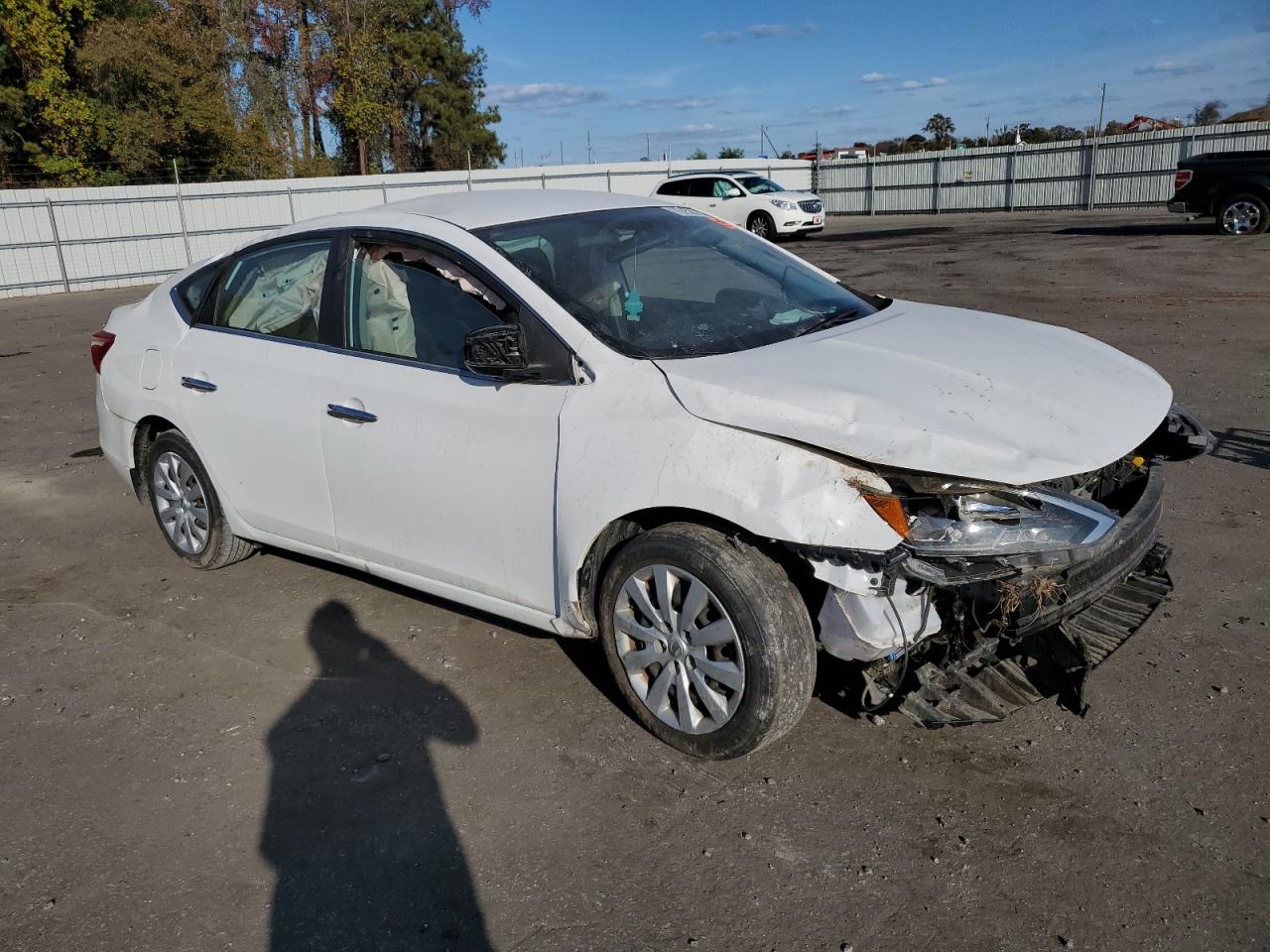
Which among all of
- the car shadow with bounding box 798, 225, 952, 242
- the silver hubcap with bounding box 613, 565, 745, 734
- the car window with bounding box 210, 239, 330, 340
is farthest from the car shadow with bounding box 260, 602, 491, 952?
the car shadow with bounding box 798, 225, 952, 242

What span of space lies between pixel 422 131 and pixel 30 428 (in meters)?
42.4

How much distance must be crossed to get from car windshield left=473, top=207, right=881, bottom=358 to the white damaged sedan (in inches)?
0.6

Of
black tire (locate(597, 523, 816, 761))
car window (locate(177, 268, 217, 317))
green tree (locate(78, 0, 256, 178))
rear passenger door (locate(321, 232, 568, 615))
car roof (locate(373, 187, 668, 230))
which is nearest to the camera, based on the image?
black tire (locate(597, 523, 816, 761))

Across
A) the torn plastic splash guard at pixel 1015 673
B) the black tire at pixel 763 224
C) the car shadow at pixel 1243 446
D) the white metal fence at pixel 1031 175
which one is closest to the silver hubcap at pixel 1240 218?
the black tire at pixel 763 224

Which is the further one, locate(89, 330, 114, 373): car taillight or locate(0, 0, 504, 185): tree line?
locate(0, 0, 504, 185): tree line

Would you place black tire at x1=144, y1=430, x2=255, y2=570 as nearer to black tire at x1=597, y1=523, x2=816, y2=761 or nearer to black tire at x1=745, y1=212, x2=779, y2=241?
black tire at x1=597, y1=523, x2=816, y2=761

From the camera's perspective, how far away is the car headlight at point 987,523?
2.97 meters

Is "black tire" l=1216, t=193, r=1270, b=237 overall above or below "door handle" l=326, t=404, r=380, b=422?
below

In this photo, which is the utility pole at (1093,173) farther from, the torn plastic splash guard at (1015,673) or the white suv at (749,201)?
the torn plastic splash guard at (1015,673)

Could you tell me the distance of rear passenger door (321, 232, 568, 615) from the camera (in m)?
3.59

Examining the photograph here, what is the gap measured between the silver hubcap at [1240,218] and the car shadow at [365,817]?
19011 mm

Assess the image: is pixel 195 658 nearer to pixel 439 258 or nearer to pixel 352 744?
pixel 352 744

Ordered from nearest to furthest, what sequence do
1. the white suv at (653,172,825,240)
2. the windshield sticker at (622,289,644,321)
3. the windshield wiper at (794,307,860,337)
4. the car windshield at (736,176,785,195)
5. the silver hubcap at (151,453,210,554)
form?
1. the windshield sticker at (622,289,644,321)
2. the windshield wiper at (794,307,860,337)
3. the silver hubcap at (151,453,210,554)
4. the white suv at (653,172,825,240)
5. the car windshield at (736,176,785,195)

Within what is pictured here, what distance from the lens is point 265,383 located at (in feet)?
14.5
